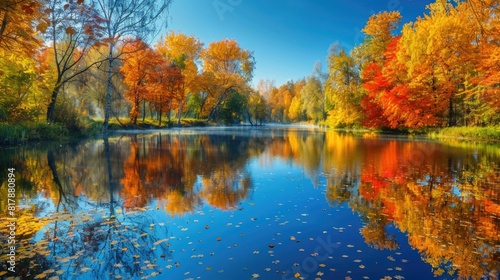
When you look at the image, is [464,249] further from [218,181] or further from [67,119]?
[67,119]

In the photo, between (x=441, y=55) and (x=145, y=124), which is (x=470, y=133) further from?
(x=145, y=124)

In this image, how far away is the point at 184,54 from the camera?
53.7 m

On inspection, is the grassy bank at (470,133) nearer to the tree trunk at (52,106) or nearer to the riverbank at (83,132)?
the riverbank at (83,132)

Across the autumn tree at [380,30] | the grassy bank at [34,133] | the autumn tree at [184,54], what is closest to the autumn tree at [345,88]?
the autumn tree at [380,30]

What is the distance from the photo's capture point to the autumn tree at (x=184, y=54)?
5072 centimetres

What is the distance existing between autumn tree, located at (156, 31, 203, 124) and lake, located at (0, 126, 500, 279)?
39.8 meters

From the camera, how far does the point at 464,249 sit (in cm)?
547

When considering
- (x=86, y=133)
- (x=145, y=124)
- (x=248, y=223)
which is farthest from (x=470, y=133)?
(x=145, y=124)

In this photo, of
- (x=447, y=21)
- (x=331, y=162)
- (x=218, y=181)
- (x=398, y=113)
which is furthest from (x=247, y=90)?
(x=218, y=181)

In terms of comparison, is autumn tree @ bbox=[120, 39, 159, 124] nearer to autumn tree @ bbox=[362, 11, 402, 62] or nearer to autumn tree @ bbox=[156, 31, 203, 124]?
autumn tree @ bbox=[156, 31, 203, 124]

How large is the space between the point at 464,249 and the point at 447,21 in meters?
29.6

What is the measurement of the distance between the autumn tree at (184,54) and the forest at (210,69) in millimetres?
175

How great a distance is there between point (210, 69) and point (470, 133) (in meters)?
42.0

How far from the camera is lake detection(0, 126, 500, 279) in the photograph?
480cm
